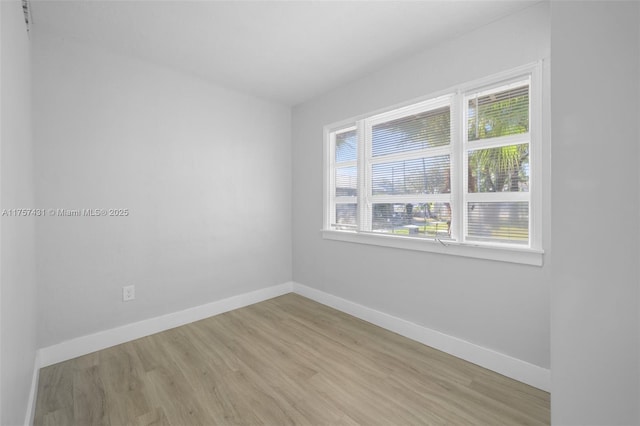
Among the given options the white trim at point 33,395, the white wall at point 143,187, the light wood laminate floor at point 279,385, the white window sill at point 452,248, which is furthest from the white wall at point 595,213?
the white wall at point 143,187

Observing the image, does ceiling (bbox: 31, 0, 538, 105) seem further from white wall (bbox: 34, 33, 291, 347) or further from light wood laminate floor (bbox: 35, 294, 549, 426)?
light wood laminate floor (bbox: 35, 294, 549, 426)

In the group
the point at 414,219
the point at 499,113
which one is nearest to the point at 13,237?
the point at 414,219

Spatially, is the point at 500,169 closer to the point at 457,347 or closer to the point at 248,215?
the point at 457,347

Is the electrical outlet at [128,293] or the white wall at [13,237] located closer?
the white wall at [13,237]

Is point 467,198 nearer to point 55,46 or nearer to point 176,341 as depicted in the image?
point 176,341

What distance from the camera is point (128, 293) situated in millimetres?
2439

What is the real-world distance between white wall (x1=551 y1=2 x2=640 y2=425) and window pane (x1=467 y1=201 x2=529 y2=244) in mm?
1515

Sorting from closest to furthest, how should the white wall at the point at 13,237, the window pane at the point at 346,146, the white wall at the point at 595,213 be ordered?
1. the white wall at the point at 595,213
2. the white wall at the point at 13,237
3. the window pane at the point at 346,146

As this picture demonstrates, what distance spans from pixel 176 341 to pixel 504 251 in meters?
2.77

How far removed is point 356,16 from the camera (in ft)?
6.39

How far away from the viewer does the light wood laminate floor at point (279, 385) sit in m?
1.58

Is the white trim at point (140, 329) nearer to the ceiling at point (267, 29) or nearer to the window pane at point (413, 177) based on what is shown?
the window pane at point (413, 177)

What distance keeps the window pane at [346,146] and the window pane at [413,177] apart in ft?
1.22

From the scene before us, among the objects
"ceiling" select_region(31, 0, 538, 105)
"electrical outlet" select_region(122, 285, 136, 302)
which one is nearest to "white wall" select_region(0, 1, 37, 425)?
"ceiling" select_region(31, 0, 538, 105)
